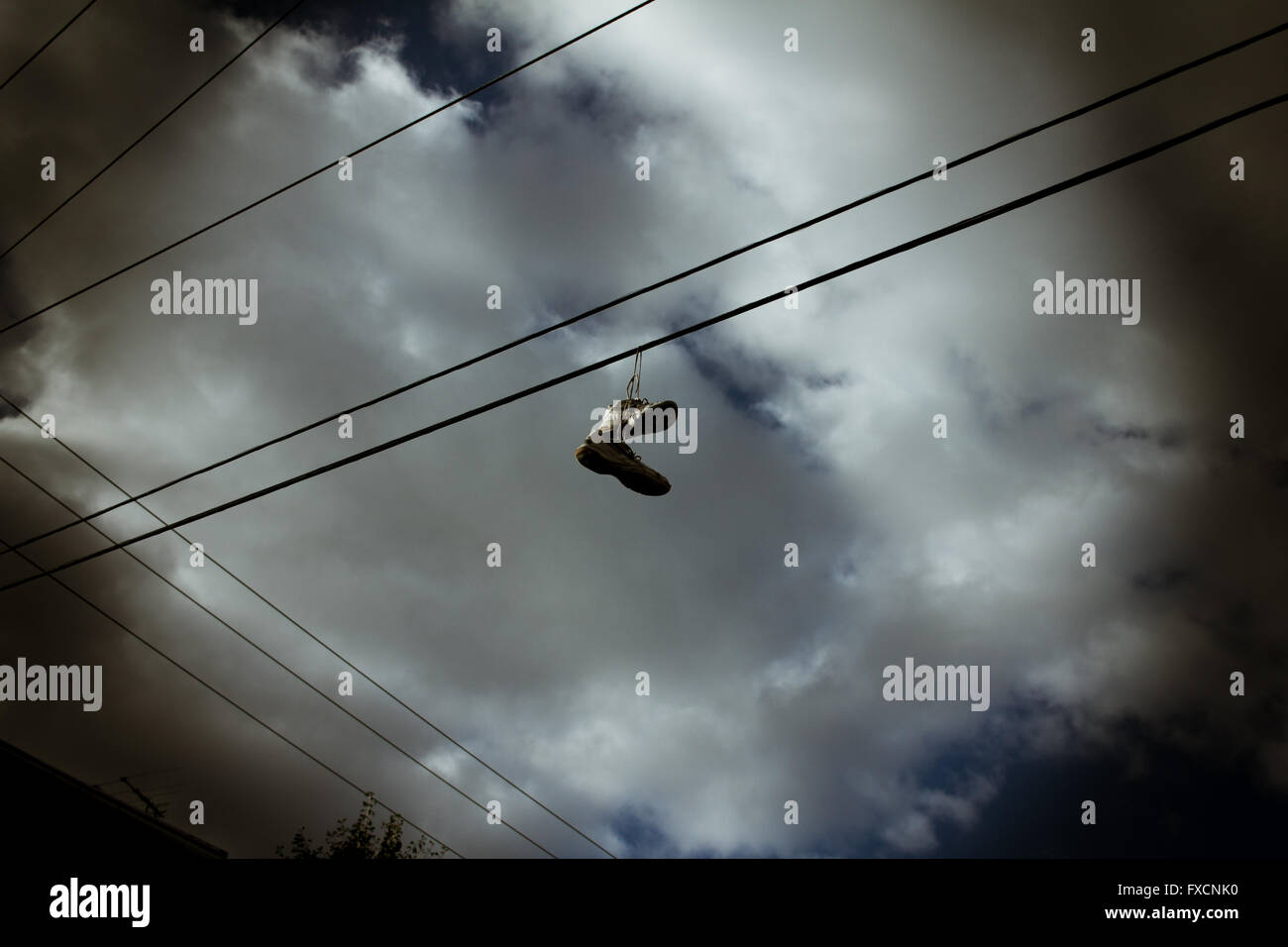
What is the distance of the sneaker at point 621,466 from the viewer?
5.76 metres

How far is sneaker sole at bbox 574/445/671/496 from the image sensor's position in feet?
18.9

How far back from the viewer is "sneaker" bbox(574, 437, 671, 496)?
576 centimetres

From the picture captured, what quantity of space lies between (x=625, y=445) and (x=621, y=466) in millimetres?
321

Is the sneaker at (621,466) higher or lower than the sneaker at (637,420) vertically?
lower

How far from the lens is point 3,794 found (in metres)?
7.57

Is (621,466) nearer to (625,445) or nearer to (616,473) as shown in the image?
(616,473)

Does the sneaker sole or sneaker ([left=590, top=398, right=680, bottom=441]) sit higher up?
sneaker ([left=590, top=398, right=680, bottom=441])

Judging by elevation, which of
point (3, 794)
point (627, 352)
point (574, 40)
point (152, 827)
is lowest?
point (152, 827)

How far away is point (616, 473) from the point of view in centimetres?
588

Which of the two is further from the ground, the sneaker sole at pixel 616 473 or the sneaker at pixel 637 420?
the sneaker at pixel 637 420
